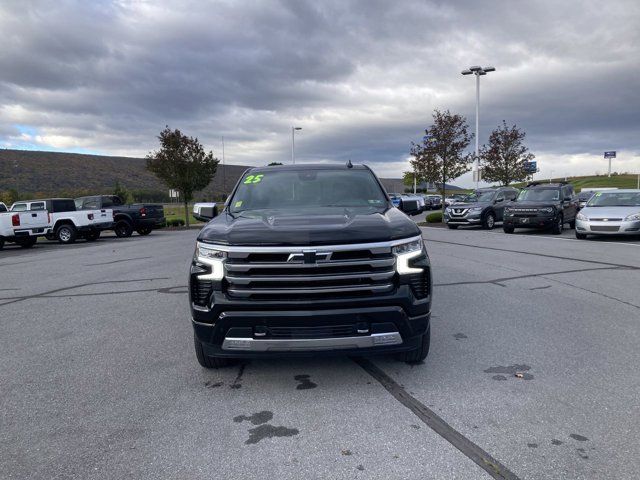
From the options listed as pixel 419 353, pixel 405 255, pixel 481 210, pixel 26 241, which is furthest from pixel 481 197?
pixel 405 255

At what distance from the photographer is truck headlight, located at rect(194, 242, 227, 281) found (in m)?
3.63

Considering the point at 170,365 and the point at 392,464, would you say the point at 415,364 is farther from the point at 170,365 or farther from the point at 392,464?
the point at 170,365

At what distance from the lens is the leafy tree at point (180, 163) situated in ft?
110

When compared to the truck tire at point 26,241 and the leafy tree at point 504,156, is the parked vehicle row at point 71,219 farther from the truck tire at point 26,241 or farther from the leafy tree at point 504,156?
the leafy tree at point 504,156

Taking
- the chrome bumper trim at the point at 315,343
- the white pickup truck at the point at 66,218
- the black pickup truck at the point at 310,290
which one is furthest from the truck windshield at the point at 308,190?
the white pickup truck at the point at 66,218

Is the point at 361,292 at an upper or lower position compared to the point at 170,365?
upper

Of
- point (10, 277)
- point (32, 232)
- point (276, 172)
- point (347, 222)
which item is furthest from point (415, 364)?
point (32, 232)

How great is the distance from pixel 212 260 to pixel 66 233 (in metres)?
20.9

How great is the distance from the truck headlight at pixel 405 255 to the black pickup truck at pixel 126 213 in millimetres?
22542

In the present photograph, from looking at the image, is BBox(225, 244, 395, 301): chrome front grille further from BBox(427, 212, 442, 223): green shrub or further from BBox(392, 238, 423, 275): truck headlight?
BBox(427, 212, 442, 223): green shrub

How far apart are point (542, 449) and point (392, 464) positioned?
92 cm

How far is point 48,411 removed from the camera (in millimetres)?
3596

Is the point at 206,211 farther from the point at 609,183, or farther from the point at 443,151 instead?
the point at 609,183

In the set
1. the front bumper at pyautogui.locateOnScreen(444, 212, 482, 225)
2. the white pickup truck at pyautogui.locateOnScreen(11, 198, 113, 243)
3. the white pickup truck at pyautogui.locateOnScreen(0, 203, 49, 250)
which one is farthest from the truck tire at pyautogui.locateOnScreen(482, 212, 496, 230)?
the white pickup truck at pyautogui.locateOnScreen(0, 203, 49, 250)
